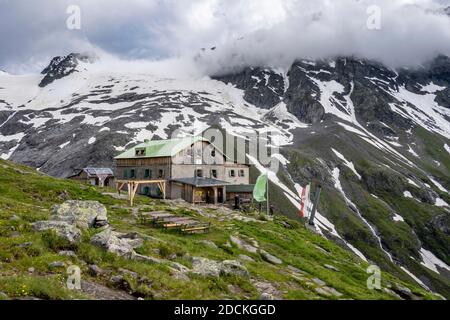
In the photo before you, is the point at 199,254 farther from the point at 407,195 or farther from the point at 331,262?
the point at 407,195

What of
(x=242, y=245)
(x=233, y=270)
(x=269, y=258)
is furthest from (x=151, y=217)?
(x=233, y=270)

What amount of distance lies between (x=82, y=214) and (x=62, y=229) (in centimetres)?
474

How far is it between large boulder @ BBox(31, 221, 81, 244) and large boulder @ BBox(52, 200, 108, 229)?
1975 mm

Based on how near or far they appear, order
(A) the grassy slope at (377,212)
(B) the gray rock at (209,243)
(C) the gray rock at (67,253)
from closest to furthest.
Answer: (C) the gray rock at (67,253)
(B) the gray rock at (209,243)
(A) the grassy slope at (377,212)

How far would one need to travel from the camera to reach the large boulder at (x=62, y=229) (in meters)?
17.4

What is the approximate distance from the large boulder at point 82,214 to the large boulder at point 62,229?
77.8 inches

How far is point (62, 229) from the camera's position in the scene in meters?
17.9

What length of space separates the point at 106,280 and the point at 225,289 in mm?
4494

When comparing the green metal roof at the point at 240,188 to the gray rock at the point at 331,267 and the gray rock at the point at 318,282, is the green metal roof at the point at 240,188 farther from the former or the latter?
the gray rock at the point at 318,282

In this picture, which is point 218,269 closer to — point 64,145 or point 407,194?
point 407,194

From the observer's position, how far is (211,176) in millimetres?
65062

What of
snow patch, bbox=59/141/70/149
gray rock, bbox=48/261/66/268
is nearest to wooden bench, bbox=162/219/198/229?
gray rock, bbox=48/261/66/268

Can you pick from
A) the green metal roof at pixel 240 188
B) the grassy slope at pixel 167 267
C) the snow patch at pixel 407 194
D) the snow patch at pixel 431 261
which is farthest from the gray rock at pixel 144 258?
the snow patch at pixel 407 194
